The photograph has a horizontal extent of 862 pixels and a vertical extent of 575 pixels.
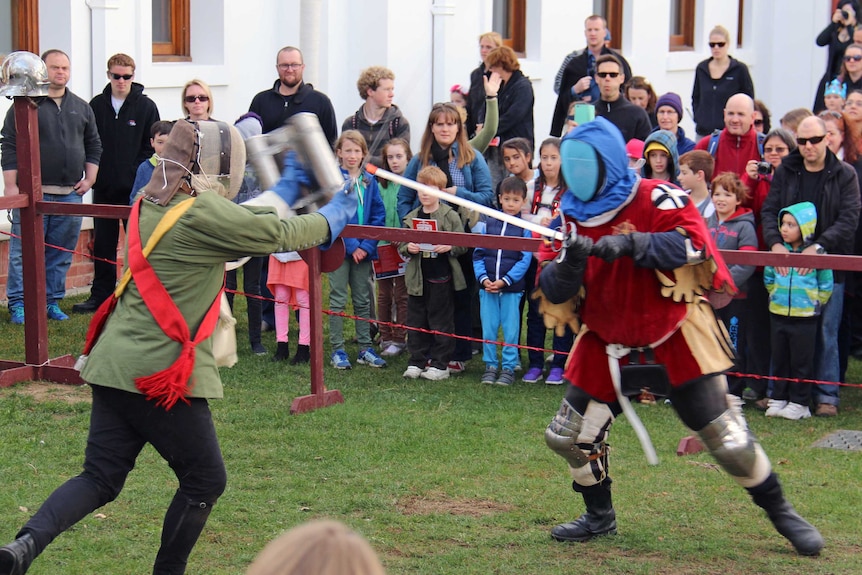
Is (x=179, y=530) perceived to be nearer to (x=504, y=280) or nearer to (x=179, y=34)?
(x=504, y=280)

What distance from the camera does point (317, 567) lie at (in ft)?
6.37

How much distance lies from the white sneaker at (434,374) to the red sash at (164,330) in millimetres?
4182

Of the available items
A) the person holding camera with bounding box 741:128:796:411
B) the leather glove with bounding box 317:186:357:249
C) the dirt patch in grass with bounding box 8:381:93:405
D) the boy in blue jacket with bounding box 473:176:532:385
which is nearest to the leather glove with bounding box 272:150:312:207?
the leather glove with bounding box 317:186:357:249

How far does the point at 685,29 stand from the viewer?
17875 millimetres

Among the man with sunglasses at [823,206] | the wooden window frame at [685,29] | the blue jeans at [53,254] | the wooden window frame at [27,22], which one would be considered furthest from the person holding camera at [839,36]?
the wooden window frame at [27,22]

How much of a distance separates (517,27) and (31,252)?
868 centimetres

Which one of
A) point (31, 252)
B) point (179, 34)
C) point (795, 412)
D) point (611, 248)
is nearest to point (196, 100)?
point (31, 252)

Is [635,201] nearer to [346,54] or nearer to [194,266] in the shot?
[194,266]

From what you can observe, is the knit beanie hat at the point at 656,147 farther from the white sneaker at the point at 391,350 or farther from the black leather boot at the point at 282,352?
the black leather boot at the point at 282,352

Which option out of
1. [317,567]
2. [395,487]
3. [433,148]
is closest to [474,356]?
[433,148]

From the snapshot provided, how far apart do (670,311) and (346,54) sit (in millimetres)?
8490

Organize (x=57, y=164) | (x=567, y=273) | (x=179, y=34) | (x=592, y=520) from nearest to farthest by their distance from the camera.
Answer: (x=567, y=273) → (x=592, y=520) → (x=57, y=164) → (x=179, y=34)

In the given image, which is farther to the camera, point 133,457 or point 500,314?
point 500,314

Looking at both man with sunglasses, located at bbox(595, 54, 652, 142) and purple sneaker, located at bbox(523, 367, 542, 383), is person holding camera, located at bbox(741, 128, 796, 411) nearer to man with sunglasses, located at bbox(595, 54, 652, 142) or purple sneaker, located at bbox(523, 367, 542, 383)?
purple sneaker, located at bbox(523, 367, 542, 383)
